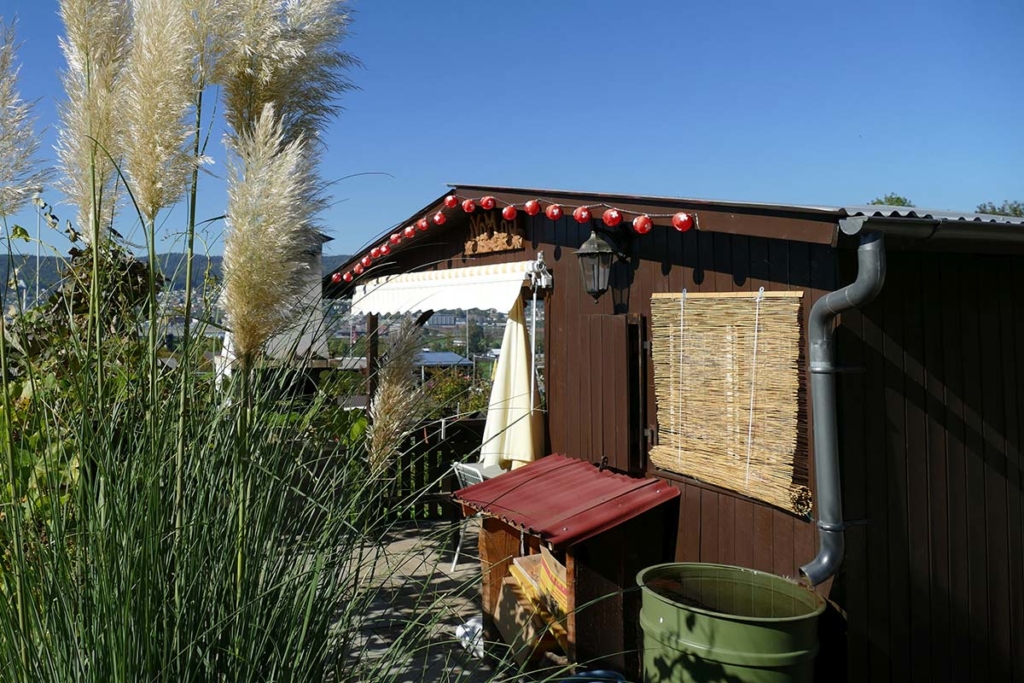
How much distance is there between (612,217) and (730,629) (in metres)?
2.30

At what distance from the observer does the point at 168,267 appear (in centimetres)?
217

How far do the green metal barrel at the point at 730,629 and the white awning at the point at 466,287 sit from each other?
8.21ft

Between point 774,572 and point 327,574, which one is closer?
point 327,574

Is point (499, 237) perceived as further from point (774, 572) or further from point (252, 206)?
point (252, 206)

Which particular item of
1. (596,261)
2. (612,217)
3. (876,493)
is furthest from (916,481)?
(596,261)

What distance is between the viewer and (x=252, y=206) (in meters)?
1.72

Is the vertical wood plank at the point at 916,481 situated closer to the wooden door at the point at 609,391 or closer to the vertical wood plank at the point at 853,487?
the vertical wood plank at the point at 853,487

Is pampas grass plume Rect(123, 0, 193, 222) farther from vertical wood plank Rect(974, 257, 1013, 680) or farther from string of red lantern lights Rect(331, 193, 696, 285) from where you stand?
vertical wood plank Rect(974, 257, 1013, 680)

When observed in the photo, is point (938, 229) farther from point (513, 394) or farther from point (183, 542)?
point (183, 542)

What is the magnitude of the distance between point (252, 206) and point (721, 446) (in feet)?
9.37

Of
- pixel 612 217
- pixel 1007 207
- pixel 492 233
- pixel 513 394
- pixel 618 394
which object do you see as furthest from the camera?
pixel 1007 207

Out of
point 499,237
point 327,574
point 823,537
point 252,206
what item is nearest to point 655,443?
point 823,537

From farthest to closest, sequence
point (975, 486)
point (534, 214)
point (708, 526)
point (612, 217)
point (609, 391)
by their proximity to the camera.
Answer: point (534, 214), point (609, 391), point (612, 217), point (708, 526), point (975, 486)

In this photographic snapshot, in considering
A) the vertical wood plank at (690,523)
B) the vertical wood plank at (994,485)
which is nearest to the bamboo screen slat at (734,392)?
the vertical wood plank at (690,523)
